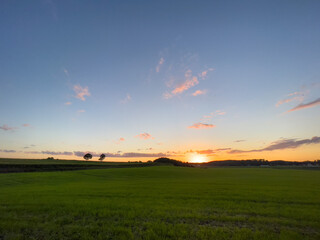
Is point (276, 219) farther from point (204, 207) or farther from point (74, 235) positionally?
point (74, 235)

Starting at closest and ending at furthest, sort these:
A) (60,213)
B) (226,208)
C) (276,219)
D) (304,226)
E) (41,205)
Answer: (304,226) → (276,219) → (60,213) → (226,208) → (41,205)

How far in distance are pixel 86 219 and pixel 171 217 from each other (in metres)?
5.37

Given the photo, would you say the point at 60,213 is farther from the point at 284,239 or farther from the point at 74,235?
the point at 284,239

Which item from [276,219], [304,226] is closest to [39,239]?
[276,219]

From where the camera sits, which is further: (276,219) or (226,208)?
(226,208)

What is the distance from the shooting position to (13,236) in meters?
8.73

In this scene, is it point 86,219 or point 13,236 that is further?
point 86,219

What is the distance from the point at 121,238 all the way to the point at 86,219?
4019mm

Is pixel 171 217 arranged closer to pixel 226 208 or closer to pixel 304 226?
pixel 226 208

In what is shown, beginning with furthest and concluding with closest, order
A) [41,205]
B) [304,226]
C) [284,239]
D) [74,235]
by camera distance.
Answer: [41,205]
[304,226]
[74,235]
[284,239]

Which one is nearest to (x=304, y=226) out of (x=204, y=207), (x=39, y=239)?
(x=204, y=207)

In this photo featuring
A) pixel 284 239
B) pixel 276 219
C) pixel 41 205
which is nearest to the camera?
pixel 284 239

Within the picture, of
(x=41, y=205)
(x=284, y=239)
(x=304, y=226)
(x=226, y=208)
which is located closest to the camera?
(x=284, y=239)

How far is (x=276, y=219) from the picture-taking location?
1068 cm
